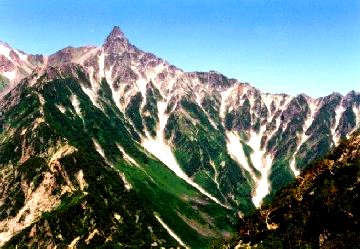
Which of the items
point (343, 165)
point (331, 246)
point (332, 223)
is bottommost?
point (331, 246)

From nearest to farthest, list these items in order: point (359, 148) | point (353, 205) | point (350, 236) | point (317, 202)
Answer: point (350, 236), point (353, 205), point (317, 202), point (359, 148)

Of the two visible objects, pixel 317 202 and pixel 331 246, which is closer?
pixel 331 246

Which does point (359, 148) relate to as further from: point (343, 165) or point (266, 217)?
point (266, 217)

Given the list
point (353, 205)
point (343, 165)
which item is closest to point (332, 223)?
point (353, 205)

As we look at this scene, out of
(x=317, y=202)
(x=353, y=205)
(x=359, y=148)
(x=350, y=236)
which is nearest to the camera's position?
(x=350, y=236)

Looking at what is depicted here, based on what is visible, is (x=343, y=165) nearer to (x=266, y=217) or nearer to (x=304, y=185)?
(x=304, y=185)

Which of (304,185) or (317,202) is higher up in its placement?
(304,185)

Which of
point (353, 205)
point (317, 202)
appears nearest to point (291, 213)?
point (317, 202)
